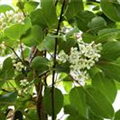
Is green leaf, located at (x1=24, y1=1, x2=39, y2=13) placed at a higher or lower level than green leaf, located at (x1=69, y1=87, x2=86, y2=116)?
higher

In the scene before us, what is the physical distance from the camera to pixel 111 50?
23.3 inches

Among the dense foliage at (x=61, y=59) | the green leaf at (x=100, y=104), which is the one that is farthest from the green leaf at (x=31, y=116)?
the green leaf at (x=100, y=104)

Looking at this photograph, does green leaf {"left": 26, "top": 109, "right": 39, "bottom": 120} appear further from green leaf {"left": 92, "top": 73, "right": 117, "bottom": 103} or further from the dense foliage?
green leaf {"left": 92, "top": 73, "right": 117, "bottom": 103}

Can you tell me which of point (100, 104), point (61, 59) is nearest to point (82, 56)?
point (61, 59)

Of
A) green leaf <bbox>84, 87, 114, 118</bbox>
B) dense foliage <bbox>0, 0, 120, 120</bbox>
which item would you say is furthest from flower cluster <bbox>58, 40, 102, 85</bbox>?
green leaf <bbox>84, 87, 114, 118</bbox>

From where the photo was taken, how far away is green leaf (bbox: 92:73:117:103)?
0.67 meters

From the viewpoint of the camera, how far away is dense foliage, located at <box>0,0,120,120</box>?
22.8 inches

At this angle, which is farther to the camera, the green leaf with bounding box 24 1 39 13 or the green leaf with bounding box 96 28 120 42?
the green leaf with bounding box 24 1 39 13

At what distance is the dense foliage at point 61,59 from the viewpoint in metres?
0.58

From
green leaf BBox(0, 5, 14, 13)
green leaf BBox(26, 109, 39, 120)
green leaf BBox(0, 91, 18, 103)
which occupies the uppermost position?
green leaf BBox(0, 5, 14, 13)

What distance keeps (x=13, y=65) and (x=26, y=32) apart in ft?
0.29

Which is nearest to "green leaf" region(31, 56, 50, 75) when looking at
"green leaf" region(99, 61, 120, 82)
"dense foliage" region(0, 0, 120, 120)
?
"dense foliage" region(0, 0, 120, 120)

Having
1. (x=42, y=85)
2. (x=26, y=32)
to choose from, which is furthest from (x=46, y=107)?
(x=26, y=32)

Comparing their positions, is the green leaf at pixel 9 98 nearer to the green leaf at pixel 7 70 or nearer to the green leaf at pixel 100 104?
the green leaf at pixel 7 70
